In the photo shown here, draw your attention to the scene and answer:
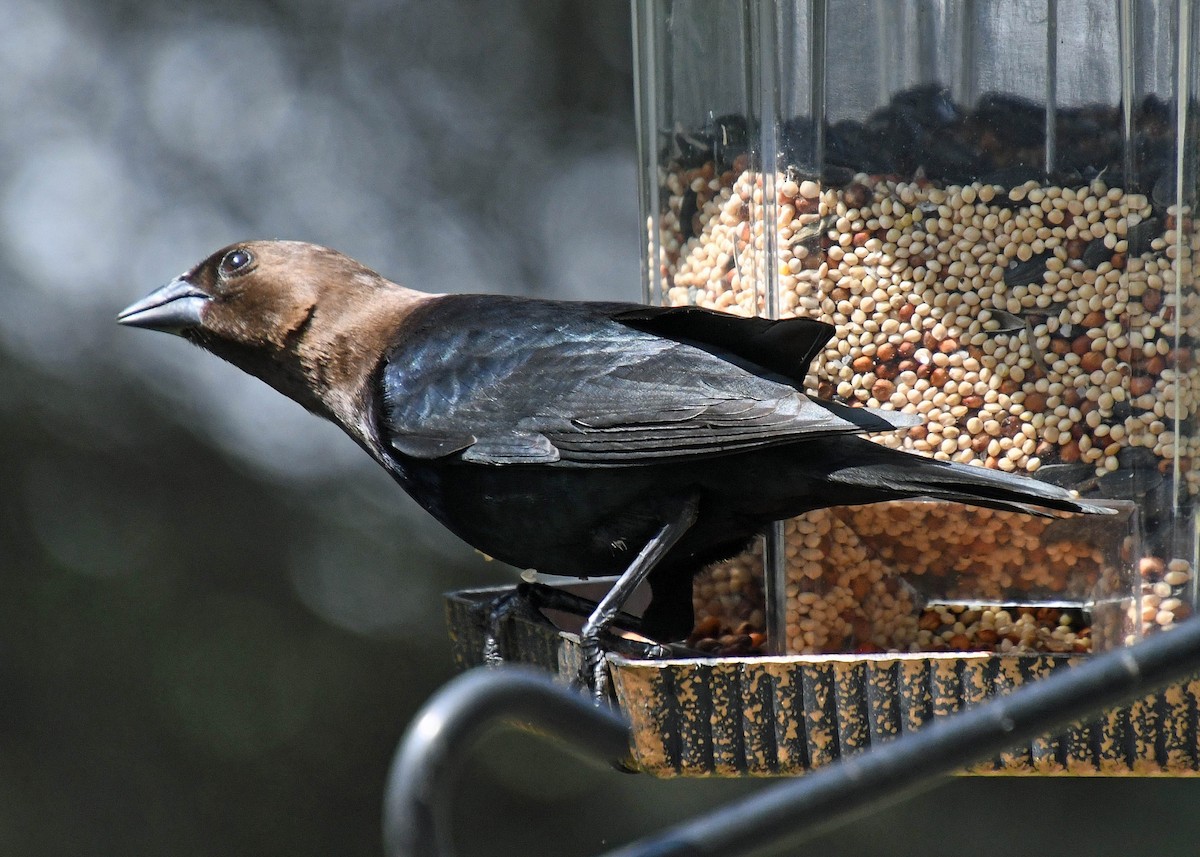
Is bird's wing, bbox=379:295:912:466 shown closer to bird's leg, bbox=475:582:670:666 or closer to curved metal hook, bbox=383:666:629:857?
bird's leg, bbox=475:582:670:666

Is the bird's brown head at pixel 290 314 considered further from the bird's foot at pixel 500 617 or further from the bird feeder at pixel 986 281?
the bird feeder at pixel 986 281

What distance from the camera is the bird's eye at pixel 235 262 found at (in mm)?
3531

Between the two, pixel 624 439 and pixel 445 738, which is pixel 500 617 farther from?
A: pixel 445 738

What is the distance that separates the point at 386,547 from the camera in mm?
8398

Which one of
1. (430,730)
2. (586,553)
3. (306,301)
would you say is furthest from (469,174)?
(430,730)

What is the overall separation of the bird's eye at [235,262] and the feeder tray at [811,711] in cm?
161

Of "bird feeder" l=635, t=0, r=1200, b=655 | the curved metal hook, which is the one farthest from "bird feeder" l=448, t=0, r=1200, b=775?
the curved metal hook

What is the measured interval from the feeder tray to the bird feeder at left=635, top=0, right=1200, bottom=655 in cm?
40

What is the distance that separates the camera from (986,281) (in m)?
2.79

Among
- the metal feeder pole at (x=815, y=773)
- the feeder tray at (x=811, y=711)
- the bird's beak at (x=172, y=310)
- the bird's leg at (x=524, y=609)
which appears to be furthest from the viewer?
the bird's beak at (x=172, y=310)

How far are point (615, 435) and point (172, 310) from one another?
4.42 ft

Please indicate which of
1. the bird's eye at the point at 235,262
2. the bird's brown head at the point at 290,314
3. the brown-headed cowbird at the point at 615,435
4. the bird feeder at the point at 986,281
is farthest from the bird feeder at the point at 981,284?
the bird's eye at the point at 235,262

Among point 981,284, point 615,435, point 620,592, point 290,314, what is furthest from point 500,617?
point 981,284

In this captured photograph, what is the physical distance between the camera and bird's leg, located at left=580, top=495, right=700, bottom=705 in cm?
257
